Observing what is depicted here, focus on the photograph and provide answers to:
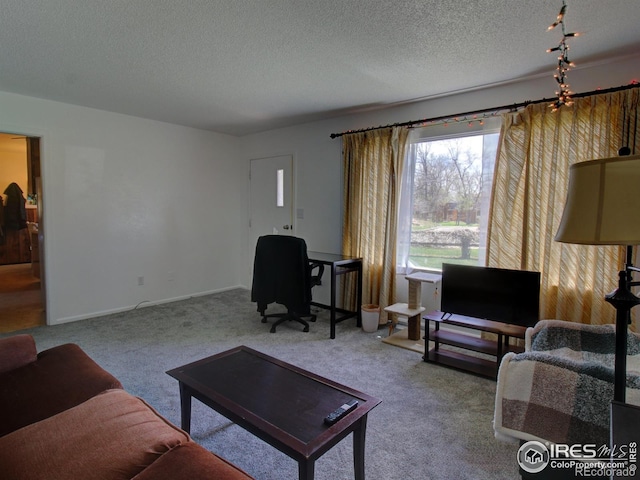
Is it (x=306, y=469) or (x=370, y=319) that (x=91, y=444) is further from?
(x=370, y=319)

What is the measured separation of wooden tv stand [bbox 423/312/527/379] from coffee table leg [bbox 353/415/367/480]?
152 centimetres

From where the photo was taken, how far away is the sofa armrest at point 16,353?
172cm

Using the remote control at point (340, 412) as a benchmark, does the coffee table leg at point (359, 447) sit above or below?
below

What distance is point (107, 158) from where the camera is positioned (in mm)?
4129

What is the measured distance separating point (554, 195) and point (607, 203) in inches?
82.5

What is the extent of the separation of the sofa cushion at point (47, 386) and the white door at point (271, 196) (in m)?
3.32

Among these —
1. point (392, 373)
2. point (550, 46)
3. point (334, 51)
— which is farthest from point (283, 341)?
point (550, 46)

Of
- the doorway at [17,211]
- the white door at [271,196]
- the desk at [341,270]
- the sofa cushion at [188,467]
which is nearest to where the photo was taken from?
the sofa cushion at [188,467]

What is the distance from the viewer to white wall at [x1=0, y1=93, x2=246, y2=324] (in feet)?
12.4

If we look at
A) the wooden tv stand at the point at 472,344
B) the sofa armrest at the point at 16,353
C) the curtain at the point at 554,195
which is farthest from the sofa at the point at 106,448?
the curtain at the point at 554,195

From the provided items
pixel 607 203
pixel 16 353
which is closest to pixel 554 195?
pixel 607 203

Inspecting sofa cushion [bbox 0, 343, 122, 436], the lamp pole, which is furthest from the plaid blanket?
sofa cushion [bbox 0, 343, 122, 436]

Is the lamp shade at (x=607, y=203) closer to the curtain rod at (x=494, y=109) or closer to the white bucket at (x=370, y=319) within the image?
the curtain rod at (x=494, y=109)

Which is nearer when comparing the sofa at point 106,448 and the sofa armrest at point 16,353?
the sofa at point 106,448
